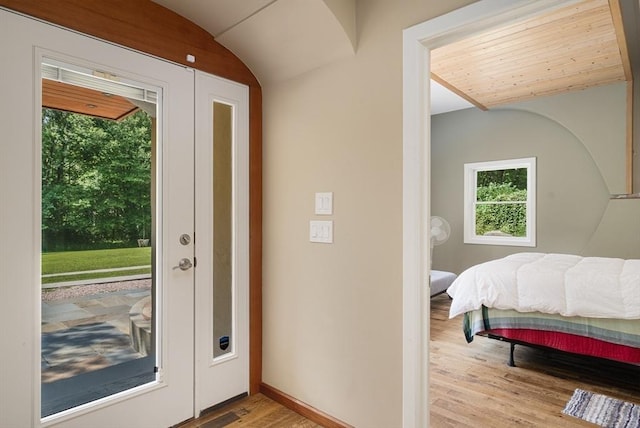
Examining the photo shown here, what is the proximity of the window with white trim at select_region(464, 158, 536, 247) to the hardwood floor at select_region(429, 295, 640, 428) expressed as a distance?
7.45ft

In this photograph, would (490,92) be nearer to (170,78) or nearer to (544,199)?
(544,199)

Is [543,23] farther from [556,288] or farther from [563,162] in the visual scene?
[563,162]

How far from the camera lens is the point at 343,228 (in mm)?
2016

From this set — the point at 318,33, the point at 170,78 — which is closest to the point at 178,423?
the point at 170,78

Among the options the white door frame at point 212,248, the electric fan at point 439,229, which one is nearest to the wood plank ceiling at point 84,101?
the white door frame at point 212,248

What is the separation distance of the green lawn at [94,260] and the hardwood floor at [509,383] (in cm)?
196

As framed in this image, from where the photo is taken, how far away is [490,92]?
4.44 m

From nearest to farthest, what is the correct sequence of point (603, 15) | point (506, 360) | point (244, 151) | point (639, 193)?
point (244, 151)
point (603, 15)
point (506, 360)
point (639, 193)

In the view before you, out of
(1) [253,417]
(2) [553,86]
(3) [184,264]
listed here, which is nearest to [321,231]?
(3) [184,264]

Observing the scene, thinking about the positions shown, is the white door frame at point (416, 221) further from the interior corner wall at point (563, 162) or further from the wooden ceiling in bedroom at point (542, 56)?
the interior corner wall at point (563, 162)

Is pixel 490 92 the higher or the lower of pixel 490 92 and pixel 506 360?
the higher

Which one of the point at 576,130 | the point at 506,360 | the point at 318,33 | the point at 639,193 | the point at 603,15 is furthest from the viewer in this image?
the point at 576,130

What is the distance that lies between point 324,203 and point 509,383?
1.98 m

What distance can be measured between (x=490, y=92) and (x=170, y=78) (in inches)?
153
